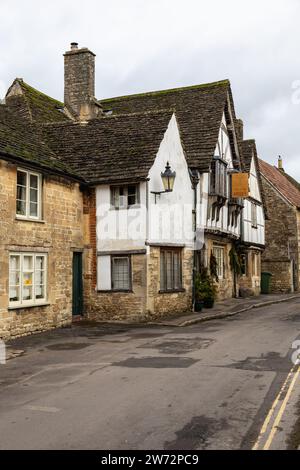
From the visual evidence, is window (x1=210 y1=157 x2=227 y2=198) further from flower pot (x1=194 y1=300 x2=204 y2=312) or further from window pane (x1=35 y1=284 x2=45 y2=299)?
window pane (x1=35 y1=284 x2=45 y2=299)

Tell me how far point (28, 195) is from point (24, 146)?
180cm

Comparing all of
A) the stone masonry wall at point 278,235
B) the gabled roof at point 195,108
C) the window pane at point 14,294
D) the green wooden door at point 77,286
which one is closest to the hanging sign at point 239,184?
the gabled roof at point 195,108

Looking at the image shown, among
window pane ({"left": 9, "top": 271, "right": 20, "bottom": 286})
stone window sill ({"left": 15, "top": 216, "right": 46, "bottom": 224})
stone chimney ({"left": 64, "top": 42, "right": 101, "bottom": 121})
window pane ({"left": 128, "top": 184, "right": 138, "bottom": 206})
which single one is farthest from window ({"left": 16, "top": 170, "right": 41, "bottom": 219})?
stone chimney ({"left": 64, "top": 42, "right": 101, "bottom": 121})

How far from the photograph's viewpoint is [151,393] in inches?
348

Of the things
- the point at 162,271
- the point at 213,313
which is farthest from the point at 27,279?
the point at 213,313

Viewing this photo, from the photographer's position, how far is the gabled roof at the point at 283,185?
1592 inches

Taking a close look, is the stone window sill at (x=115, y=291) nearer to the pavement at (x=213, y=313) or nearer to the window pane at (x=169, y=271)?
the pavement at (x=213, y=313)

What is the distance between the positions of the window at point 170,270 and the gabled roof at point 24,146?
4947 millimetres

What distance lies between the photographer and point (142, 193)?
18891 millimetres

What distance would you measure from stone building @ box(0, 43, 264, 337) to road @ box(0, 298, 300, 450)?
2.79m

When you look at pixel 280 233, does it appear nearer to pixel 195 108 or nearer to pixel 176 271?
pixel 195 108

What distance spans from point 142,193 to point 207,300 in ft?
21.9
